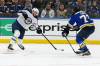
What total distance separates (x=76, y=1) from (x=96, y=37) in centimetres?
127

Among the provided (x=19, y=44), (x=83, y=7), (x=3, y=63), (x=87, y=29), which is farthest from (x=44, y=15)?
(x=3, y=63)

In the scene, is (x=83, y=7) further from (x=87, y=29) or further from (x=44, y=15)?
(x=87, y=29)

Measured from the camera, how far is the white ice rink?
8658 millimetres

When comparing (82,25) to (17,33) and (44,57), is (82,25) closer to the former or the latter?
(44,57)

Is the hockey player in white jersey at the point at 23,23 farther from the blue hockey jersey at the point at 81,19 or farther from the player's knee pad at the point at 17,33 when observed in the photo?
the blue hockey jersey at the point at 81,19

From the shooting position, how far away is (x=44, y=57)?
9617 millimetres

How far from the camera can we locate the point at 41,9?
13.1 metres

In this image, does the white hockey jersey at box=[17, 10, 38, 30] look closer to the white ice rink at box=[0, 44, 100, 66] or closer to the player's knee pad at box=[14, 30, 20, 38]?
the player's knee pad at box=[14, 30, 20, 38]

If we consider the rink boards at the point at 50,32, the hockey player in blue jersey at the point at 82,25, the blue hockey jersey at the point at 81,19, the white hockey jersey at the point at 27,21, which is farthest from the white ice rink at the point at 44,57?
the rink boards at the point at 50,32

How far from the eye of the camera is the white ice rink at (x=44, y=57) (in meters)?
8.66

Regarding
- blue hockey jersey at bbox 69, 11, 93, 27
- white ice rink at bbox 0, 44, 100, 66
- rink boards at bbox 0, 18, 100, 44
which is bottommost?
rink boards at bbox 0, 18, 100, 44

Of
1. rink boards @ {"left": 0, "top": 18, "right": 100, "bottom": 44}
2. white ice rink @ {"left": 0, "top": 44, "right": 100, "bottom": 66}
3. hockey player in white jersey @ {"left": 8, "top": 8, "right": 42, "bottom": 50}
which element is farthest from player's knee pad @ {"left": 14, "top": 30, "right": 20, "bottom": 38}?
rink boards @ {"left": 0, "top": 18, "right": 100, "bottom": 44}

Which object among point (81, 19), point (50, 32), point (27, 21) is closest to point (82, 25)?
point (81, 19)

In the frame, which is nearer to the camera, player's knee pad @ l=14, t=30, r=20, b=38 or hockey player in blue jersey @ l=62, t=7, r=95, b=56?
hockey player in blue jersey @ l=62, t=7, r=95, b=56
